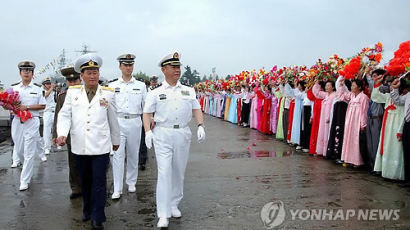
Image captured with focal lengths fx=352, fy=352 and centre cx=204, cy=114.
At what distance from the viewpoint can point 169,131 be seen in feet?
14.0

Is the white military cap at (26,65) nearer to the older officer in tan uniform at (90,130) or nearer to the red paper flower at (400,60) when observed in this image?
the older officer in tan uniform at (90,130)

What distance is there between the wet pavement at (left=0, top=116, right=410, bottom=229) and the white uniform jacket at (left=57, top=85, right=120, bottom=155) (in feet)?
3.20

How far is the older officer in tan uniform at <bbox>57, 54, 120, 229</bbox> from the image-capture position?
409cm

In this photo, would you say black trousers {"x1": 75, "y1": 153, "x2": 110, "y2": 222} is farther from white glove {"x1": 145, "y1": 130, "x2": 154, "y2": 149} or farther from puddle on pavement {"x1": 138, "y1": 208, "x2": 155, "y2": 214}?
puddle on pavement {"x1": 138, "y1": 208, "x2": 155, "y2": 214}

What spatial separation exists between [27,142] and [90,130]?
2.71m

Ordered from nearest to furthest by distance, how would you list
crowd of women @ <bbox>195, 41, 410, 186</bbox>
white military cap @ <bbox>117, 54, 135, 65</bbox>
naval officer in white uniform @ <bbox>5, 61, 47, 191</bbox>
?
white military cap @ <bbox>117, 54, 135, 65</bbox> → crowd of women @ <bbox>195, 41, 410, 186</bbox> → naval officer in white uniform @ <bbox>5, 61, 47, 191</bbox>

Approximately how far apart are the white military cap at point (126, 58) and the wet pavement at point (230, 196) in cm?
209

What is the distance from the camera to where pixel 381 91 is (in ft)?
20.5

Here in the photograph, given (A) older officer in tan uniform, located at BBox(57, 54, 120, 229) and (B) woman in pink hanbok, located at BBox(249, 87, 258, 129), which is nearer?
(A) older officer in tan uniform, located at BBox(57, 54, 120, 229)

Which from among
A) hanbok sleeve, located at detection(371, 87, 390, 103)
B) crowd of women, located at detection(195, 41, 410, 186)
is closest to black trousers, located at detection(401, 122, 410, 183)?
crowd of women, located at detection(195, 41, 410, 186)

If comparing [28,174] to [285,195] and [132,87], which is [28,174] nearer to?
[132,87]

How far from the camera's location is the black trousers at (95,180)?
13.4 feet

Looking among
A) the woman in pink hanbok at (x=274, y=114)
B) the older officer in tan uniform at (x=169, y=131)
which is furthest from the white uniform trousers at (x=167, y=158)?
the woman in pink hanbok at (x=274, y=114)

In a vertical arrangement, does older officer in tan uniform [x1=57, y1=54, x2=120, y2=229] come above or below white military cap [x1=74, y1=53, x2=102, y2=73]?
below
